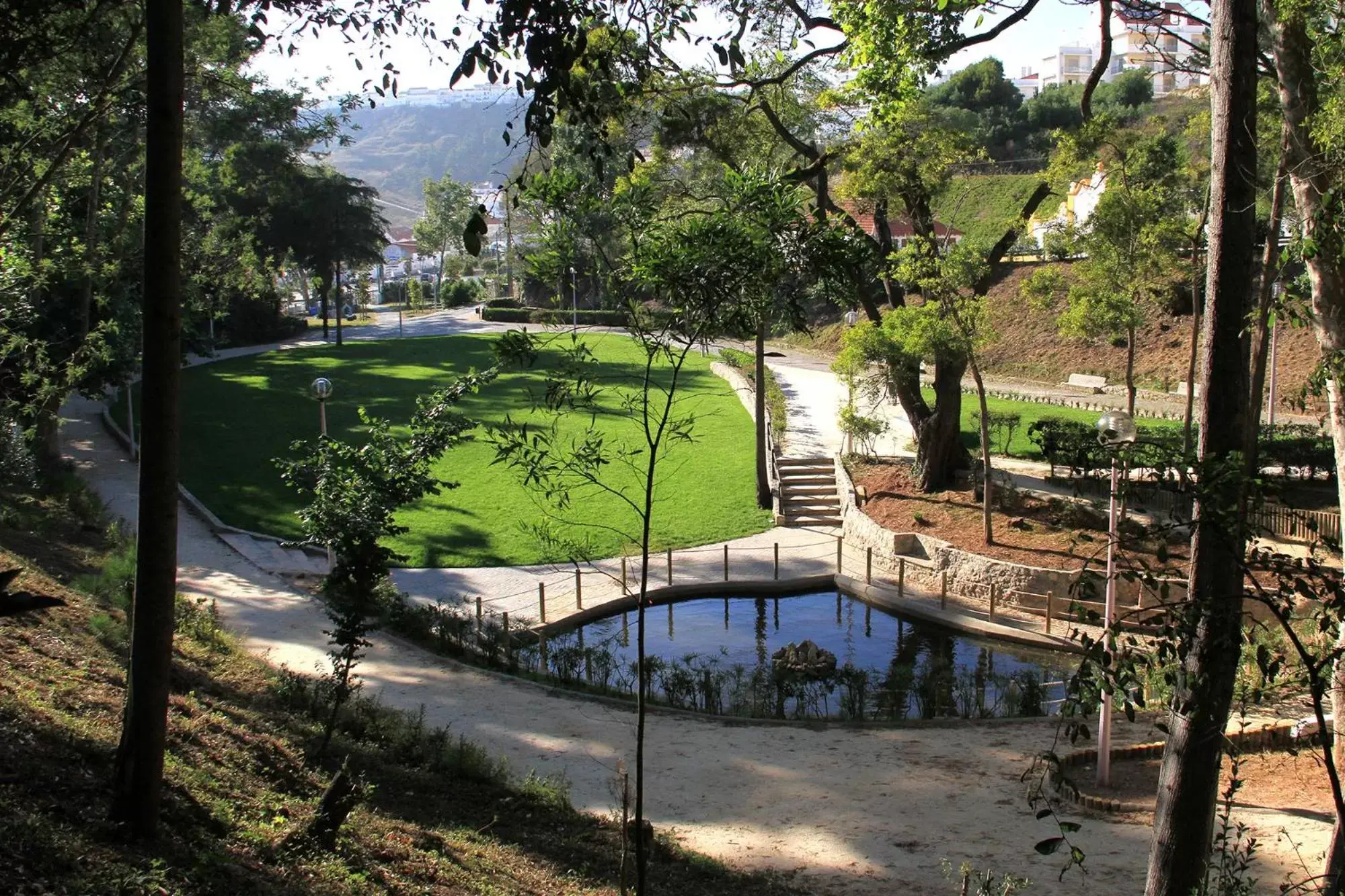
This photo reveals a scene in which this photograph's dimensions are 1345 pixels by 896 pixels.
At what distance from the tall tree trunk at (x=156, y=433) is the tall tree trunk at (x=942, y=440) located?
17142 millimetres

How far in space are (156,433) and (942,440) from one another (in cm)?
1796

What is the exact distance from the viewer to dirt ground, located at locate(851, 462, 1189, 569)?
62.9 ft

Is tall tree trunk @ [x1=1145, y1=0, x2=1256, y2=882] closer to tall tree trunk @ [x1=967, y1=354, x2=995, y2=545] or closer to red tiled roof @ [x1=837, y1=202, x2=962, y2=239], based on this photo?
red tiled roof @ [x1=837, y1=202, x2=962, y2=239]

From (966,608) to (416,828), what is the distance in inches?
464

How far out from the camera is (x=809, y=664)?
16.1 meters

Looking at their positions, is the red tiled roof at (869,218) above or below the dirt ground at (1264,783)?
above

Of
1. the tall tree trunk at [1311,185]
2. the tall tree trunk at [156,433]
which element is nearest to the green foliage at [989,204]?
the tall tree trunk at [1311,185]

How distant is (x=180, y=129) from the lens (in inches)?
289

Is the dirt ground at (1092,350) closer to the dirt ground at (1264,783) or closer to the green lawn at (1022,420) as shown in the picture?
the green lawn at (1022,420)

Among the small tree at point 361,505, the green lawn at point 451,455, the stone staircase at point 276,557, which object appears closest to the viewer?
the small tree at point 361,505

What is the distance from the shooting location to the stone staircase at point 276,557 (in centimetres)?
2047

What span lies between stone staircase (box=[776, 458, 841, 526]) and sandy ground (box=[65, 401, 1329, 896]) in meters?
10.4

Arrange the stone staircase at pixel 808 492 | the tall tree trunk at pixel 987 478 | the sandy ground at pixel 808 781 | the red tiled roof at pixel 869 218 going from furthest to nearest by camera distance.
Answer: the stone staircase at pixel 808 492 → the red tiled roof at pixel 869 218 → the tall tree trunk at pixel 987 478 → the sandy ground at pixel 808 781

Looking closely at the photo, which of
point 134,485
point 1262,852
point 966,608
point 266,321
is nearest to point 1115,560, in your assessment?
point 1262,852
